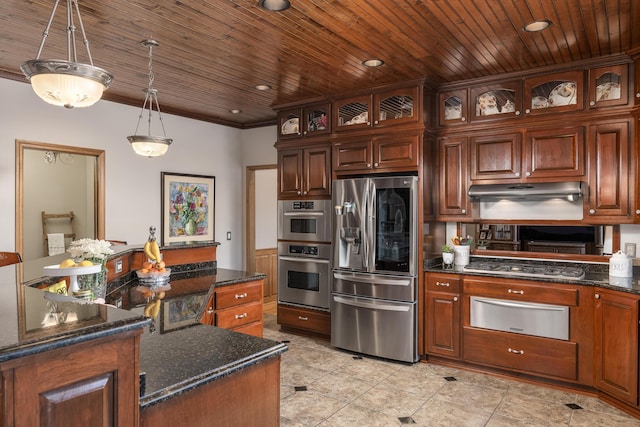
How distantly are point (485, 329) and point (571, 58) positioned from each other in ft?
7.50

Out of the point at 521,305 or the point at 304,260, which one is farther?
the point at 304,260

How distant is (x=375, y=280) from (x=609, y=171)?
2.11 metres

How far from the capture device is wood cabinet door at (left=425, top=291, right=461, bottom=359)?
3.89 m

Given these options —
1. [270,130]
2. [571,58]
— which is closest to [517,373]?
[571,58]

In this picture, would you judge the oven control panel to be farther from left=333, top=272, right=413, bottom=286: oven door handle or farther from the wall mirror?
the wall mirror

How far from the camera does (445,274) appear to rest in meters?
3.95

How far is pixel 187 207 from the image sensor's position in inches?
218

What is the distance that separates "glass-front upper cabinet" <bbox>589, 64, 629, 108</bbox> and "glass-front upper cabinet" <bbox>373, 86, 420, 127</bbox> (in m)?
1.38

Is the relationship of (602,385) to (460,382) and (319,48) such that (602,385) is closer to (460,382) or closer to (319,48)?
(460,382)

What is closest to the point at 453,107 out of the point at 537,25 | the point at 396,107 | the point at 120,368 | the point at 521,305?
the point at 396,107

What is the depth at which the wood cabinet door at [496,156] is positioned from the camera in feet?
12.8

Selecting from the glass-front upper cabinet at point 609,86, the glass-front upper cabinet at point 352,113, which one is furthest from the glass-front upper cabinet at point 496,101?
the glass-front upper cabinet at point 352,113

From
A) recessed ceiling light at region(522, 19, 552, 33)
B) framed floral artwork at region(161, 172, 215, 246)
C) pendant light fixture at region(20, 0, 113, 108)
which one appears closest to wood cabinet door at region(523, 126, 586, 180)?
recessed ceiling light at region(522, 19, 552, 33)

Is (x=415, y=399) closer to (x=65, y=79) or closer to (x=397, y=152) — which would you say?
(x=397, y=152)
